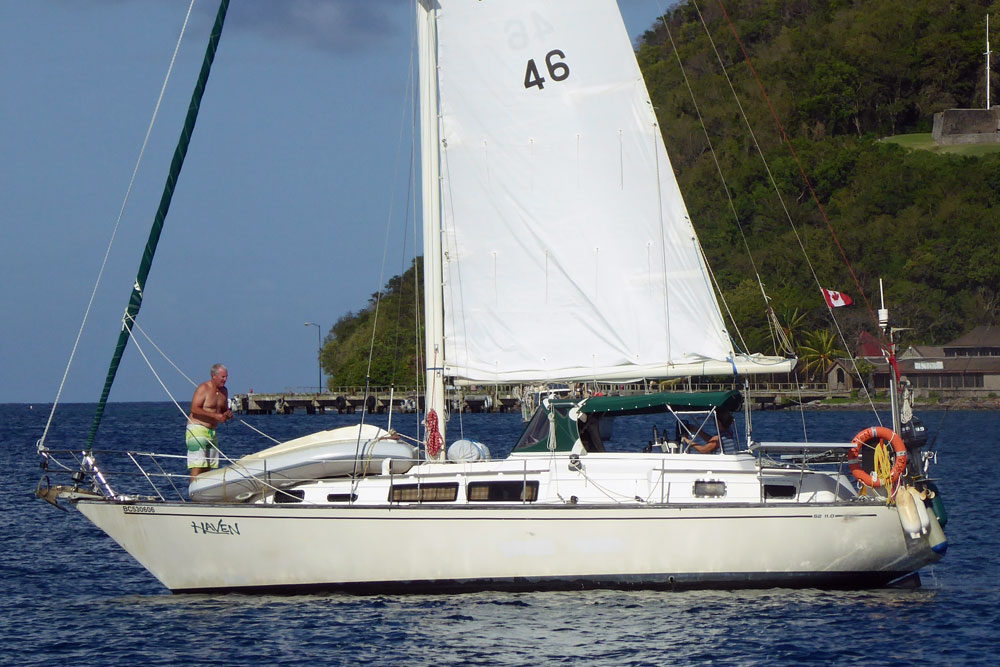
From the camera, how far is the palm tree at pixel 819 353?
95.6m

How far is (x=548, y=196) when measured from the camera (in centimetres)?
1812

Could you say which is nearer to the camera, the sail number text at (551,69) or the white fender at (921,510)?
the white fender at (921,510)

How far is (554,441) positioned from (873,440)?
450 centimetres

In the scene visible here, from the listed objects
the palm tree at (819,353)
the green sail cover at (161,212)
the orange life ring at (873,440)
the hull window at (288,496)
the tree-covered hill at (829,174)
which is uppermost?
the tree-covered hill at (829,174)

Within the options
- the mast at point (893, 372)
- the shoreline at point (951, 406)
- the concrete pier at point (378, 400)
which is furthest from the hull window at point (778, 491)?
the concrete pier at point (378, 400)

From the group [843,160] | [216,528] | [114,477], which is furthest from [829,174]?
[216,528]

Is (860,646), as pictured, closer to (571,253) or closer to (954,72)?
(571,253)

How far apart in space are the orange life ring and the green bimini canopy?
1752 mm

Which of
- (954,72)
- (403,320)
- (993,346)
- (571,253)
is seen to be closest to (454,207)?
(571,253)

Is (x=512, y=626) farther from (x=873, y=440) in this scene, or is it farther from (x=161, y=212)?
(x=161, y=212)

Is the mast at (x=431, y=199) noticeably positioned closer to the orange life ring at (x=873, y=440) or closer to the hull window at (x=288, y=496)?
the hull window at (x=288, y=496)

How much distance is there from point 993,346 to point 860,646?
82.9m

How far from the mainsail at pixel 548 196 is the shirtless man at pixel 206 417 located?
10.9 ft

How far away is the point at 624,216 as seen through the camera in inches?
709
